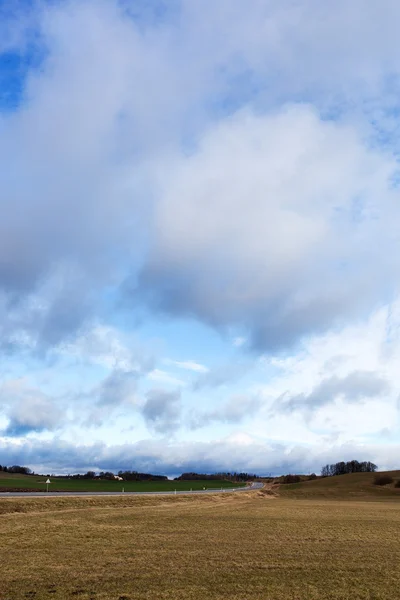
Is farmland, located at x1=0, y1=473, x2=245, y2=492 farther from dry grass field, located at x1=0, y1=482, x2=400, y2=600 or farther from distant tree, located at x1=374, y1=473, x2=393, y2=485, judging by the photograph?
dry grass field, located at x1=0, y1=482, x2=400, y2=600

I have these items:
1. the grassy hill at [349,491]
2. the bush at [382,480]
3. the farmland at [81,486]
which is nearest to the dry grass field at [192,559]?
the farmland at [81,486]

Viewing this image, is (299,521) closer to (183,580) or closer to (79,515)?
(79,515)

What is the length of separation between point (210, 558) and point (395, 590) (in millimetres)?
8637

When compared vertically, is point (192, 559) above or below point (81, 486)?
above

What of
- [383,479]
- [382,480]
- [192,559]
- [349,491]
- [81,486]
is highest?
[192,559]

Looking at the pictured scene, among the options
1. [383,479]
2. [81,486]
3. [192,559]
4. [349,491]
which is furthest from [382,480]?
[192,559]

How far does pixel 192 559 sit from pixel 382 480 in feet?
497

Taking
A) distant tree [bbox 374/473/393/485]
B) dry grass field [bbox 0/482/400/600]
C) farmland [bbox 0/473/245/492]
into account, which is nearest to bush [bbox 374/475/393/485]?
distant tree [bbox 374/473/393/485]

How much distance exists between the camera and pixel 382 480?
15725 cm

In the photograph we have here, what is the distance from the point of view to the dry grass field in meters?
17.5

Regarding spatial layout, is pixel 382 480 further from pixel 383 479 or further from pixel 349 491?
pixel 349 491

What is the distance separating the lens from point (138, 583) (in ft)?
60.2

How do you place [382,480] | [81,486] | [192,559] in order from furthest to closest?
[382,480], [81,486], [192,559]

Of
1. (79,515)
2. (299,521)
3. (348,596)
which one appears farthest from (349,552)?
(79,515)
